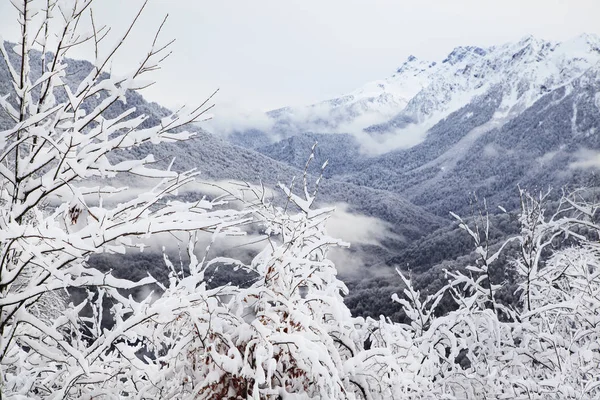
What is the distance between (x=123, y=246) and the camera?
2.09 m

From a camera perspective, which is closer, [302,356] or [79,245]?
[79,245]

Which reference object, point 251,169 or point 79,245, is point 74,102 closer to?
point 79,245

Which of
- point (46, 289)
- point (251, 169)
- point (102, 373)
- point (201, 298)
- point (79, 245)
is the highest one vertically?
point (79, 245)

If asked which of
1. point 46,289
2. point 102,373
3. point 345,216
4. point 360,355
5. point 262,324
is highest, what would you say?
point 46,289

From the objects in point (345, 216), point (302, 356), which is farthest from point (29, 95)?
point (345, 216)

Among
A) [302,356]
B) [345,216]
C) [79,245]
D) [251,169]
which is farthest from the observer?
[345,216]

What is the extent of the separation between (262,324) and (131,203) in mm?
864

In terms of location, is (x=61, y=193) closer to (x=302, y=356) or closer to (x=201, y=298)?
(x=201, y=298)

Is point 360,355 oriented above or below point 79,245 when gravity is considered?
below

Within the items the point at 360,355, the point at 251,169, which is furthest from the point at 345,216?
A: the point at 360,355

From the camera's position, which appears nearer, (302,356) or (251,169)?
(302,356)

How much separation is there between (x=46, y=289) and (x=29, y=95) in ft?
3.13

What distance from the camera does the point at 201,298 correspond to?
212 cm

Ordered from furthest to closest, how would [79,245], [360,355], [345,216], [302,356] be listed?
[345,216] → [360,355] → [302,356] → [79,245]
